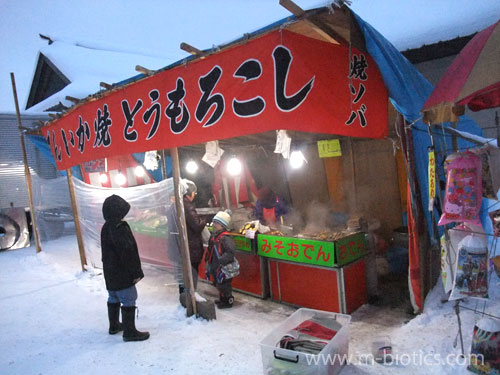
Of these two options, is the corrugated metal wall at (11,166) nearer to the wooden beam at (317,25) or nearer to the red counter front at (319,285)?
the red counter front at (319,285)

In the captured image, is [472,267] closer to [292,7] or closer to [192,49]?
[292,7]

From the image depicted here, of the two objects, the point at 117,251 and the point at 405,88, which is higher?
the point at 405,88

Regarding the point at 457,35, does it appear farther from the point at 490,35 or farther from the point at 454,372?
the point at 454,372

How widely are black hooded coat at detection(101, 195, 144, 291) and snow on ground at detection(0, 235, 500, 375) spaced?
1.02 meters

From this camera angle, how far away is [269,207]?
8.91 metres

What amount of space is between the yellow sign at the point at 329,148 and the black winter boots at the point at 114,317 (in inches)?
227

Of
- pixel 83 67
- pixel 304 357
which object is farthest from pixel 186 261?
pixel 83 67

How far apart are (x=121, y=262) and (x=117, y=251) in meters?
0.18

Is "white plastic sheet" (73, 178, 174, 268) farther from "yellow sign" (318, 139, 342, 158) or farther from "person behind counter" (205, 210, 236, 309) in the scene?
"yellow sign" (318, 139, 342, 158)

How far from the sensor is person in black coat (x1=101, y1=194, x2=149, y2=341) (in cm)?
480

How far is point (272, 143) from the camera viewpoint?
9.27m

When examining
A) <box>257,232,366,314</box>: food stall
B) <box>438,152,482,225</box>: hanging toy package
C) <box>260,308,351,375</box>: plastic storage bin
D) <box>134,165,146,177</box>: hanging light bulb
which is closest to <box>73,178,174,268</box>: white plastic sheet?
<box>257,232,366,314</box>: food stall

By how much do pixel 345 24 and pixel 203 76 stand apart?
Result: 6.29 feet

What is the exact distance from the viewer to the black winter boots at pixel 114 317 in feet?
16.9
